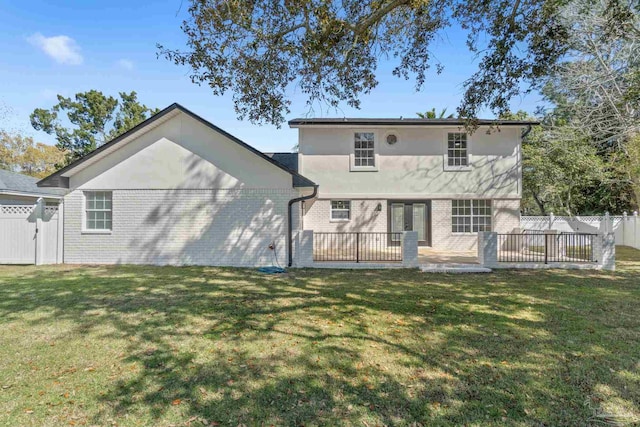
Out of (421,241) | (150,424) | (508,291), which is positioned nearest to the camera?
(150,424)

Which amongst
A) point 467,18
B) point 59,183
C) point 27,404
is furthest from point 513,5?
point 59,183

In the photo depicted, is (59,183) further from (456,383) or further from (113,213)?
(456,383)

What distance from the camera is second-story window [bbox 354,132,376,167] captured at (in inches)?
629

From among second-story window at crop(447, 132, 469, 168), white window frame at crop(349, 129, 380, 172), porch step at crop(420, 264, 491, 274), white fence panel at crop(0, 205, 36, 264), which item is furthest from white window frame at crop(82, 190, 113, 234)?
second-story window at crop(447, 132, 469, 168)

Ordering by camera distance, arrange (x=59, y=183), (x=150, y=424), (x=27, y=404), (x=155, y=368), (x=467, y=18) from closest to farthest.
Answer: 1. (x=150, y=424)
2. (x=27, y=404)
3. (x=155, y=368)
4. (x=467, y=18)
5. (x=59, y=183)

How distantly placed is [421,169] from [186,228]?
10771 millimetres

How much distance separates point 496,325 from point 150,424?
5.35m

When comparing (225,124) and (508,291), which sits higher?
(225,124)

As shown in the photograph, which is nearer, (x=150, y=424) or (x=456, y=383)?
(x=150, y=424)

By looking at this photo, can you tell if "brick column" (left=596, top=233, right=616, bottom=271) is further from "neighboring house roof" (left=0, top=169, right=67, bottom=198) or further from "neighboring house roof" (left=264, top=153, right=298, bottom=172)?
"neighboring house roof" (left=0, top=169, right=67, bottom=198)

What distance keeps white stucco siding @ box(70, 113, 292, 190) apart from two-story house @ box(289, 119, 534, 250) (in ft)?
13.5

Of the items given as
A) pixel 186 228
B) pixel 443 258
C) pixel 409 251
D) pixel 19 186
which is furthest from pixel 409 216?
pixel 19 186

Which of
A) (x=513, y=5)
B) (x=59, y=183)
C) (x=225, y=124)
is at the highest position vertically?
(x=513, y=5)

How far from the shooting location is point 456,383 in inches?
151
